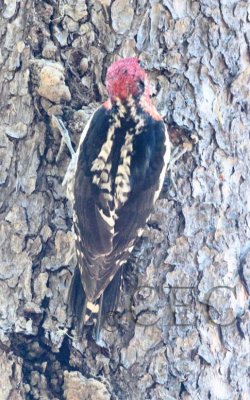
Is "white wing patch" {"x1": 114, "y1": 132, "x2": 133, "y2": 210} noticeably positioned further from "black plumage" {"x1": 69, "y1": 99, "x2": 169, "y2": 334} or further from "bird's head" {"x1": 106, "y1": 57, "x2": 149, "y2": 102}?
"bird's head" {"x1": 106, "y1": 57, "x2": 149, "y2": 102}

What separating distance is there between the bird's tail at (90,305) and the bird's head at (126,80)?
2.26ft

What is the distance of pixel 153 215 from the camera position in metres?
3.24

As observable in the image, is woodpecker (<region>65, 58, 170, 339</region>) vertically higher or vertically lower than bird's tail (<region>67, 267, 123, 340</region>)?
higher

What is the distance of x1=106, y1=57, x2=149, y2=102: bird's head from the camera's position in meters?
3.19

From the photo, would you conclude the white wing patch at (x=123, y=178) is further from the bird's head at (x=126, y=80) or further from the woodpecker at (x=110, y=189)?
the bird's head at (x=126, y=80)

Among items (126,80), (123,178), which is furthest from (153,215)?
(126,80)

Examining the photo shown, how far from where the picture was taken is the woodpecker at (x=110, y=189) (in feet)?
10.3

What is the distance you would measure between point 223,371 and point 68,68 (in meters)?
1.27

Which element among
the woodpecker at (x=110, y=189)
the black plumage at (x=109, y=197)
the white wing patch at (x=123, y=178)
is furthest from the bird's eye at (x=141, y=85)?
the white wing patch at (x=123, y=178)

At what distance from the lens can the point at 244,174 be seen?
10.9 feet

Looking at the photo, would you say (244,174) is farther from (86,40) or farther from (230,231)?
(86,40)

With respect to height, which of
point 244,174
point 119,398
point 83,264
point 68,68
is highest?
point 68,68

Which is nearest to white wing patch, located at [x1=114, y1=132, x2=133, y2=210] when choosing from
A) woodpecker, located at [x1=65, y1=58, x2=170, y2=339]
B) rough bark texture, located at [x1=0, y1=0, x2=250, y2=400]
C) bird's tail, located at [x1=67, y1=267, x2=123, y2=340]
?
woodpecker, located at [x1=65, y1=58, x2=170, y2=339]

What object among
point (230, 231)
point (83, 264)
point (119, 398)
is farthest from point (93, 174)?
point (119, 398)
